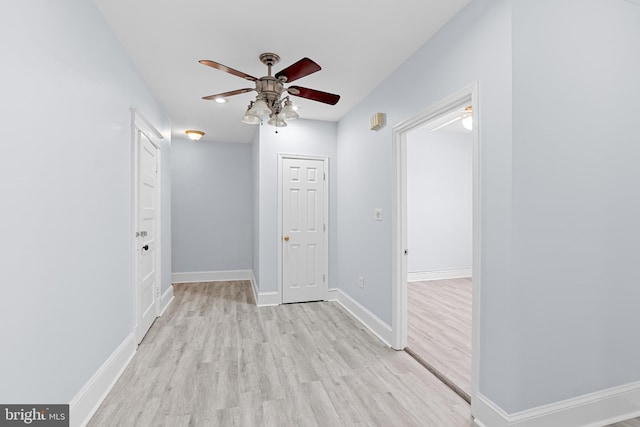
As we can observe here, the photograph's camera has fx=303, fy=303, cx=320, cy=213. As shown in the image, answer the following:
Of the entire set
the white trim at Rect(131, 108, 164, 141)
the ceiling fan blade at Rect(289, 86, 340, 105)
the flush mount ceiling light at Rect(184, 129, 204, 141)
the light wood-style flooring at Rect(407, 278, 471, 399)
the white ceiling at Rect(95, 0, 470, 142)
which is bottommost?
the light wood-style flooring at Rect(407, 278, 471, 399)

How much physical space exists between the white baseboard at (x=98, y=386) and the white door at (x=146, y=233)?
1.44 ft

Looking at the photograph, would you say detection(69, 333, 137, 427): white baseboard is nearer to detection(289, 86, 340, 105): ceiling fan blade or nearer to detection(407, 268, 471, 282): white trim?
detection(289, 86, 340, 105): ceiling fan blade

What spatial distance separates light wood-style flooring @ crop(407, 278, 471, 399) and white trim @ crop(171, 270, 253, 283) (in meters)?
3.19

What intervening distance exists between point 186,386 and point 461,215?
5.36 m

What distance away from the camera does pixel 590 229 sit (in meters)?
1.81

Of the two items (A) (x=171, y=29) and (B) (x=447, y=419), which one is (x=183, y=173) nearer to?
(A) (x=171, y=29)

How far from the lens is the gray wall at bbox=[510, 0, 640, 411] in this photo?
167 centimetres

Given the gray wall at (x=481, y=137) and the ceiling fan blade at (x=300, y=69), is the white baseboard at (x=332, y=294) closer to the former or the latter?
the gray wall at (x=481, y=137)

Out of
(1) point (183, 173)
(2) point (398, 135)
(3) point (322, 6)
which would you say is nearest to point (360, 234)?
(2) point (398, 135)

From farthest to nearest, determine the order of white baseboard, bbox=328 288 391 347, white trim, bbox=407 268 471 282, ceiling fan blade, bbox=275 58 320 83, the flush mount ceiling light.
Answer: white trim, bbox=407 268 471 282
the flush mount ceiling light
white baseboard, bbox=328 288 391 347
ceiling fan blade, bbox=275 58 320 83

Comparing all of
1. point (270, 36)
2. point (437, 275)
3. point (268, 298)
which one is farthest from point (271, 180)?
point (437, 275)

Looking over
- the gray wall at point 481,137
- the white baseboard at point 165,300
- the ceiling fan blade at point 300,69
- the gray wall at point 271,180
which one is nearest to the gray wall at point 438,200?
the gray wall at point 271,180

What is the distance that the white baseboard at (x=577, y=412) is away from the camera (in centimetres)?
170

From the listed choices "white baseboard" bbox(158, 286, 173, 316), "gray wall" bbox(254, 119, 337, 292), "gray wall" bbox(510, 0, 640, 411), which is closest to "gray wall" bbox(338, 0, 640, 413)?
A: "gray wall" bbox(510, 0, 640, 411)
